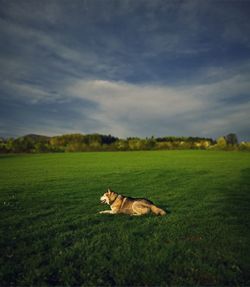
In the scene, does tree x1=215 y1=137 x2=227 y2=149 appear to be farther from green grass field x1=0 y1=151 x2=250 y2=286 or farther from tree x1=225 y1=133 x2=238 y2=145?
green grass field x1=0 y1=151 x2=250 y2=286

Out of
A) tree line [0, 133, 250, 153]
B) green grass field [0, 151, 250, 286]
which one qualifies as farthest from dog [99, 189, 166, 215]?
tree line [0, 133, 250, 153]

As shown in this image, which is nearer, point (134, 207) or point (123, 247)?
point (123, 247)

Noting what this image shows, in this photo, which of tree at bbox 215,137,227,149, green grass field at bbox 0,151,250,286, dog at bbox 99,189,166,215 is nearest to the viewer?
green grass field at bbox 0,151,250,286

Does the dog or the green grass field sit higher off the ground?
the dog

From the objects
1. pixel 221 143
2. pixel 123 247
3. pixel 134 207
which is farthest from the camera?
pixel 221 143

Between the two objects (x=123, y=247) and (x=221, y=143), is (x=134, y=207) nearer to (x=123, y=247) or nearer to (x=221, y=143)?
(x=123, y=247)

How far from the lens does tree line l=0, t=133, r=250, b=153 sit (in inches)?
3511

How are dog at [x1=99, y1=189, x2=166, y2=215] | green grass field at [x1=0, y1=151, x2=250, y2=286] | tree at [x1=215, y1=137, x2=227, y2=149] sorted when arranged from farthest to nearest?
tree at [x1=215, y1=137, x2=227, y2=149]
dog at [x1=99, y1=189, x2=166, y2=215]
green grass field at [x1=0, y1=151, x2=250, y2=286]

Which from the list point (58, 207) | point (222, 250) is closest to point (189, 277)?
point (222, 250)

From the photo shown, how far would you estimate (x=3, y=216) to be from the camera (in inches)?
418

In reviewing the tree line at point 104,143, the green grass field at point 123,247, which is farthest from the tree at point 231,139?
the green grass field at point 123,247

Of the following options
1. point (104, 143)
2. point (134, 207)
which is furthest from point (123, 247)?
point (104, 143)

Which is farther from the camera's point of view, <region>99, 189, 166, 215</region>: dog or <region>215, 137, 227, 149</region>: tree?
<region>215, 137, 227, 149</region>: tree

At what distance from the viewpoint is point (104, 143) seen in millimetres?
97375
